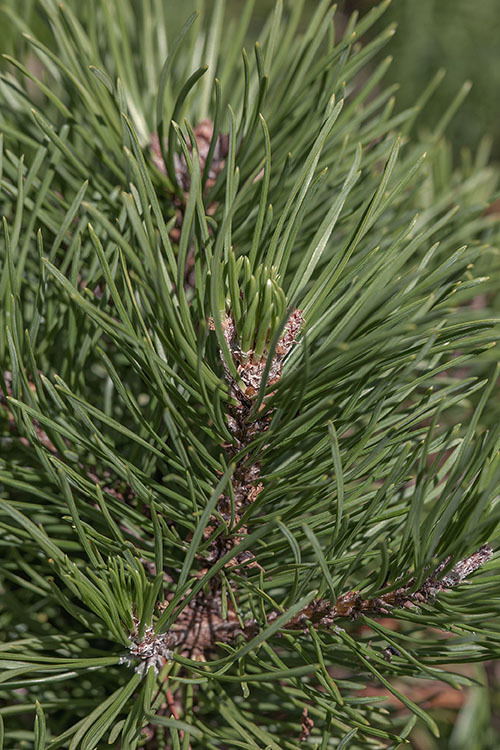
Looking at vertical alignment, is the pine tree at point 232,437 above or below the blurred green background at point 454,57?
below

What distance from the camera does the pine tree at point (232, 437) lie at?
0.25m

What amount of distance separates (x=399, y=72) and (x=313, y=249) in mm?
995

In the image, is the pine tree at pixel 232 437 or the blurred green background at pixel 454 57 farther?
the blurred green background at pixel 454 57

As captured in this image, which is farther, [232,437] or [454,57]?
[454,57]

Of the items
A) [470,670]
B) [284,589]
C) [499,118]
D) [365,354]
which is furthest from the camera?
[499,118]

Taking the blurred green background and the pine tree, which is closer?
the pine tree

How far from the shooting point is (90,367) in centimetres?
38

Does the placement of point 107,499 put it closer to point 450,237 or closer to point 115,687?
point 115,687

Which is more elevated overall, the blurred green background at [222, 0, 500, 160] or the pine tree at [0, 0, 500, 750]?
the blurred green background at [222, 0, 500, 160]

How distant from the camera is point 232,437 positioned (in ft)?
0.91

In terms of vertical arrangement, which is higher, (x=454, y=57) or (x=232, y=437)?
(x=454, y=57)

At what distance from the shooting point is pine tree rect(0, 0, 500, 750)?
25 centimetres

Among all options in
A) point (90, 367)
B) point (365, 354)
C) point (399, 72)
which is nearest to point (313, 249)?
point (365, 354)

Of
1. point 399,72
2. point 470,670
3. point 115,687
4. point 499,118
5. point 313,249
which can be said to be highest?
point 399,72
